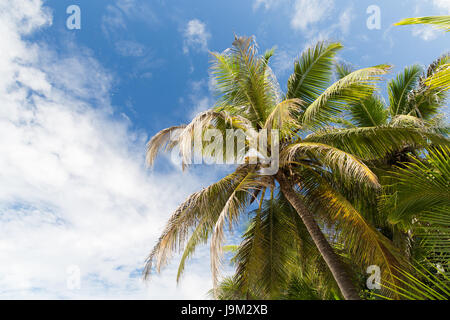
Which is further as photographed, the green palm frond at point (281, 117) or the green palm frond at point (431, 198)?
the green palm frond at point (281, 117)

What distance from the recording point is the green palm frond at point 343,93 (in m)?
6.27

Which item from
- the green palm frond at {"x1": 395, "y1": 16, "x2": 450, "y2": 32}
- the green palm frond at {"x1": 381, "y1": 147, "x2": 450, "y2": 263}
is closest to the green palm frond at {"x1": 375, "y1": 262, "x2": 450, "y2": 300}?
the green palm frond at {"x1": 381, "y1": 147, "x2": 450, "y2": 263}

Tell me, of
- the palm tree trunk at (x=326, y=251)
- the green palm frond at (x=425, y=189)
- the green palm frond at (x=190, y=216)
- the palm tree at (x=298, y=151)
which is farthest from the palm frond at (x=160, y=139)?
the green palm frond at (x=425, y=189)

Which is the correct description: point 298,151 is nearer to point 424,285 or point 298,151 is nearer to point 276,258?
point 276,258

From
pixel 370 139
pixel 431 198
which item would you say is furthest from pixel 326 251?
pixel 431 198

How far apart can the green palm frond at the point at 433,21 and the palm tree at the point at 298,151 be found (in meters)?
2.69

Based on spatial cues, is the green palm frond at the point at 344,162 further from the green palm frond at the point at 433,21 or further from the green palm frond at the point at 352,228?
the green palm frond at the point at 433,21

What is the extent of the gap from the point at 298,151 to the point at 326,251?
2.23 metres

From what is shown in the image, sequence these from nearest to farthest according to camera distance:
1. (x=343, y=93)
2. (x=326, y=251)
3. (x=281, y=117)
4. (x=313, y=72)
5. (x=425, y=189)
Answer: (x=425, y=189), (x=281, y=117), (x=326, y=251), (x=343, y=93), (x=313, y=72)

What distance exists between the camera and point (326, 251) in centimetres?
586

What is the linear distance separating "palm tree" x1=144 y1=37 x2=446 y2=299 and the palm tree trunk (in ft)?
0.06
